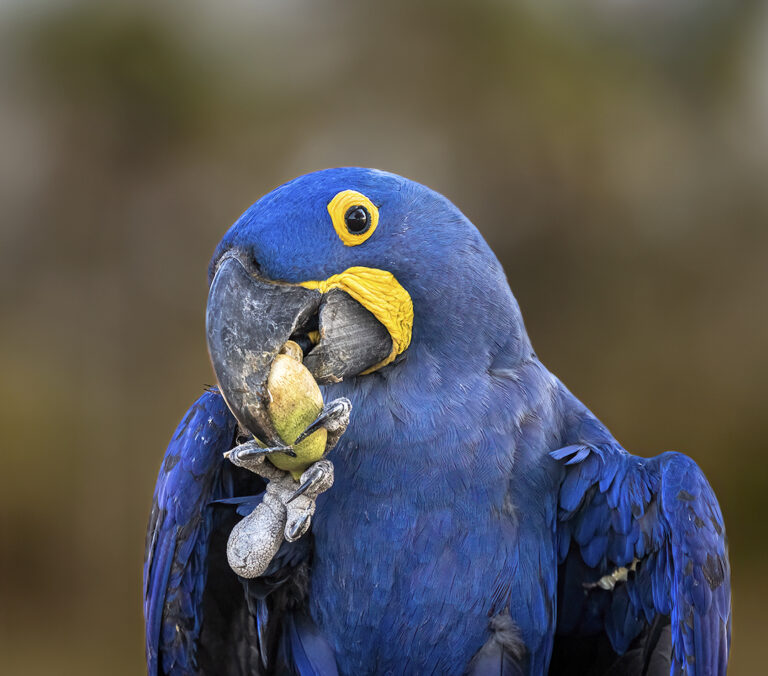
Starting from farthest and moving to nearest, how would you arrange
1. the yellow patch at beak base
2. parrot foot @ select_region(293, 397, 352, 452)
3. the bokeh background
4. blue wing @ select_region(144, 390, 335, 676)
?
1. the bokeh background
2. blue wing @ select_region(144, 390, 335, 676)
3. the yellow patch at beak base
4. parrot foot @ select_region(293, 397, 352, 452)

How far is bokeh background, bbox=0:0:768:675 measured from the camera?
3.08 metres

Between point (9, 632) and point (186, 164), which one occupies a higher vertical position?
point (186, 164)

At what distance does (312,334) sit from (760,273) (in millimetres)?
2528

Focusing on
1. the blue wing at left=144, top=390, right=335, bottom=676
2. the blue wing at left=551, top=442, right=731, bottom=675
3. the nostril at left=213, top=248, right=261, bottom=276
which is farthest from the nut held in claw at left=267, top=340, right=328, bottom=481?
the blue wing at left=551, top=442, right=731, bottom=675

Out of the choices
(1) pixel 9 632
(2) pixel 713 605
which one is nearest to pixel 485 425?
(2) pixel 713 605

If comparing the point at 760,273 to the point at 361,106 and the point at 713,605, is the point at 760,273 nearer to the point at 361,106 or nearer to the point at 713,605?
the point at 361,106

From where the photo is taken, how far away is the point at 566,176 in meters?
3.08

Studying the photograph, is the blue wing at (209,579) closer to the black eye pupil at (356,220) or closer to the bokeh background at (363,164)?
the black eye pupil at (356,220)

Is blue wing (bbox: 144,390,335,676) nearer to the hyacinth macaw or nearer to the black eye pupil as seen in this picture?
the hyacinth macaw

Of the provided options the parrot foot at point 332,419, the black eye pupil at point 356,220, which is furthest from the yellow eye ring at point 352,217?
the parrot foot at point 332,419

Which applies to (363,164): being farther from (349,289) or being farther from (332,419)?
(332,419)

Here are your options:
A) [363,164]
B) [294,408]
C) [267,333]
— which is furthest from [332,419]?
[363,164]

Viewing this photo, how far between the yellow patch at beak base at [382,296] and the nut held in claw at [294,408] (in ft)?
0.48

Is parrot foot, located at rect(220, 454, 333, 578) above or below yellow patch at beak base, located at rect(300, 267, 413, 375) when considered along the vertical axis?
below
